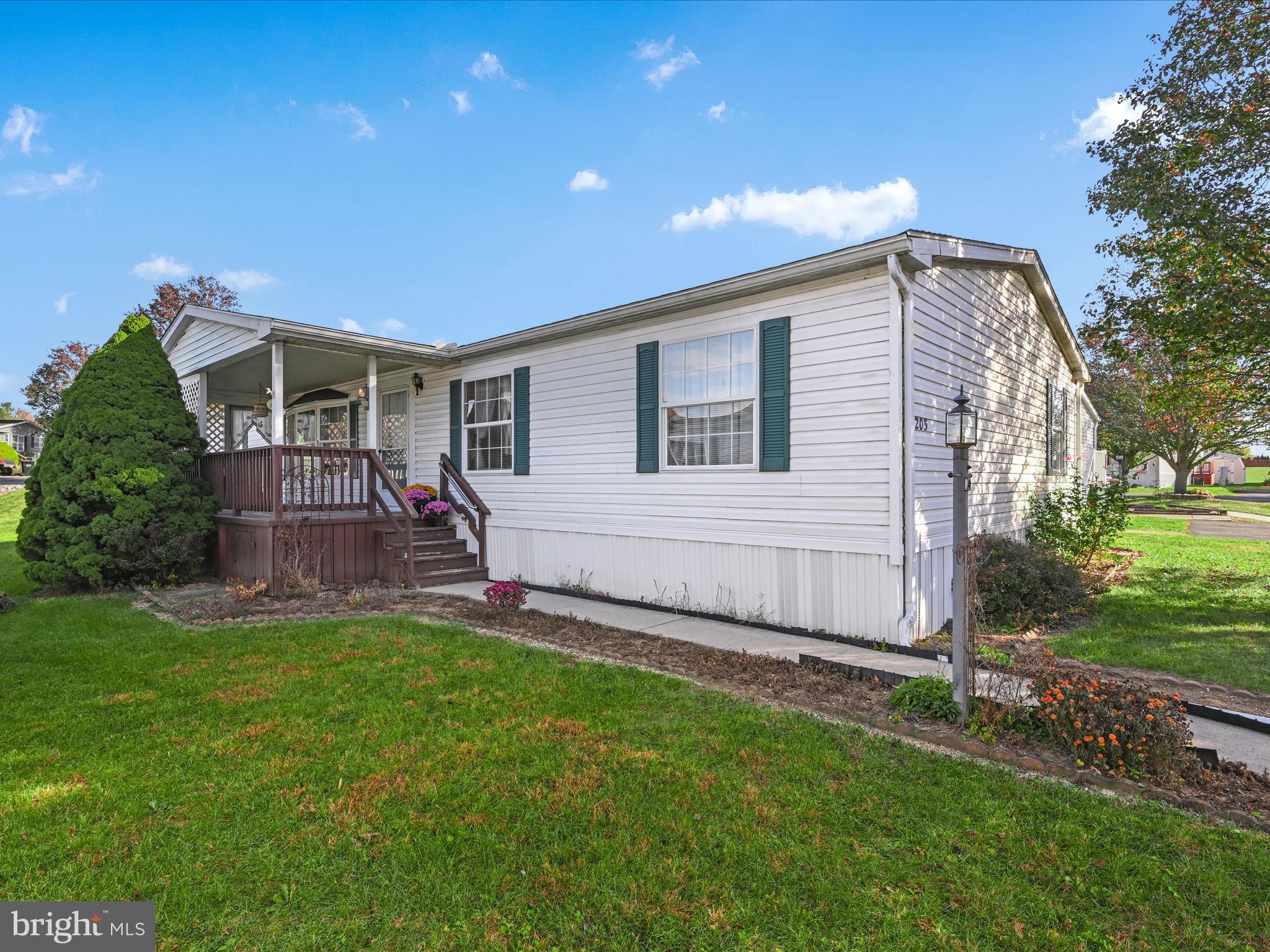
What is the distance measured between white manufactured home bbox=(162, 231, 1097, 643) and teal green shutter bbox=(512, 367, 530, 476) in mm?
27

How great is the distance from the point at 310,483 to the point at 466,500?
81.7 inches

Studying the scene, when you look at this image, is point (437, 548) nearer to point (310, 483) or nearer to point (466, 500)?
point (466, 500)

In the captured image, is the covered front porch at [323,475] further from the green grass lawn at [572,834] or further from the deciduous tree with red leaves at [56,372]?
the deciduous tree with red leaves at [56,372]

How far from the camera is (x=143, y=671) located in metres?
4.58

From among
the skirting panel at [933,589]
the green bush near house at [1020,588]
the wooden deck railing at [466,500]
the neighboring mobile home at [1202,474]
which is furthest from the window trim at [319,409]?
the neighboring mobile home at [1202,474]

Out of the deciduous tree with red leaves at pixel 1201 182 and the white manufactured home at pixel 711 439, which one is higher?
the deciduous tree with red leaves at pixel 1201 182

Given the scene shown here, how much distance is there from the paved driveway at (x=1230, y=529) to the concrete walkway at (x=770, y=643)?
13.2 meters

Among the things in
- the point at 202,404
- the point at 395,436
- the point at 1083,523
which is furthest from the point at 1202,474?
the point at 202,404

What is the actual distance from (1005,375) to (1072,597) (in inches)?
114

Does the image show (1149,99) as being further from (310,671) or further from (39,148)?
(39,148)

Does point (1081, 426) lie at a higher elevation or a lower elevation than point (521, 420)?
higher

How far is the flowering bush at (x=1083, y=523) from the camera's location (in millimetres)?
8305

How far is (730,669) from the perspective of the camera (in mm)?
4707

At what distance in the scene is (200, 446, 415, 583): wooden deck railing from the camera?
783cm
